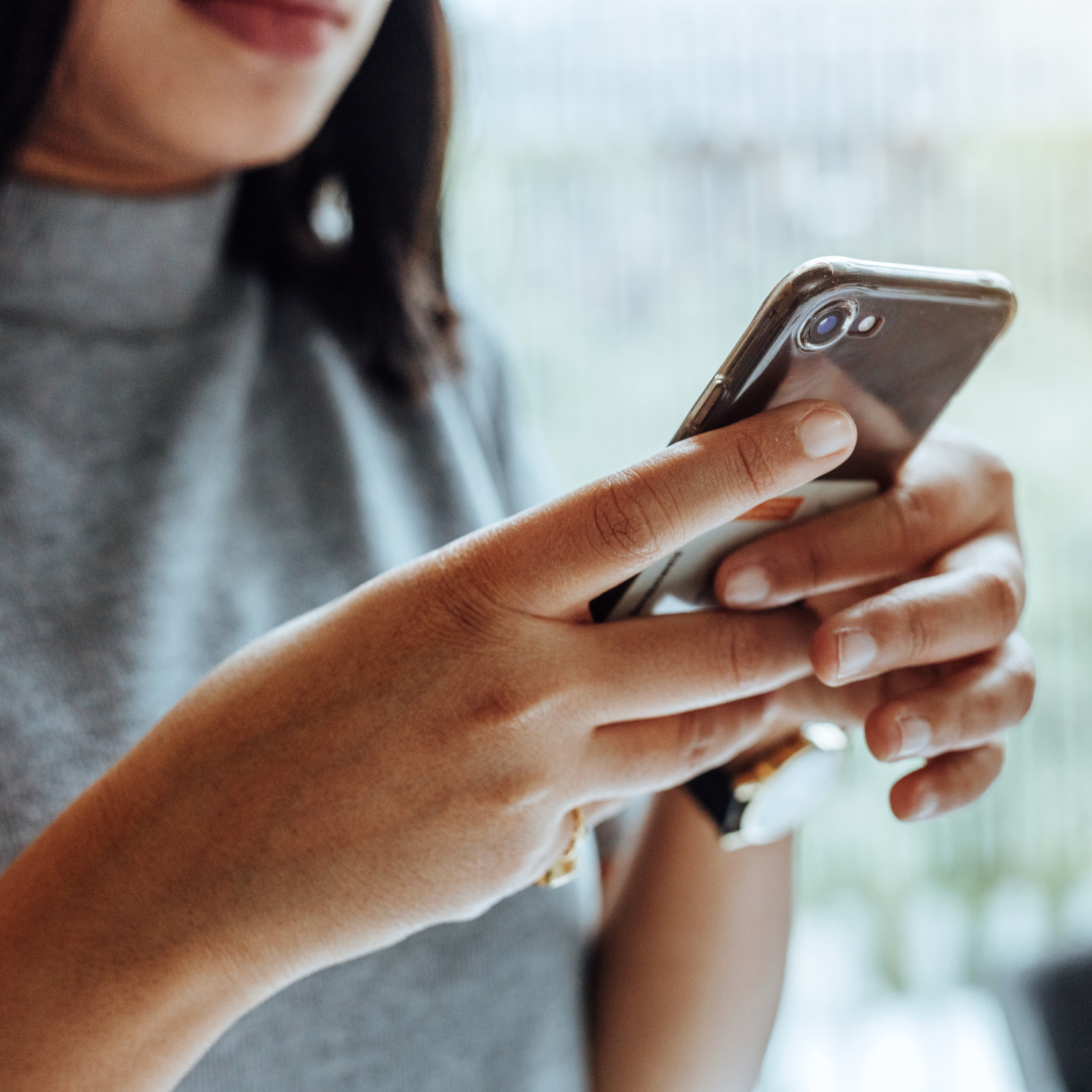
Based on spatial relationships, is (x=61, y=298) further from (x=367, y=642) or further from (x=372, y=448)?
(x=367, y=642)

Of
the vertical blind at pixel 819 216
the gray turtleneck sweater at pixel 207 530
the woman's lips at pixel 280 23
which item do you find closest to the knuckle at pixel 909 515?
the gray turtleneck sweater at pixel 207 530

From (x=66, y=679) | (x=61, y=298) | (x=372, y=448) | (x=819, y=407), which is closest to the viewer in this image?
(x=819, y=407)

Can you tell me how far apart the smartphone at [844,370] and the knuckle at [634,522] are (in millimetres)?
40

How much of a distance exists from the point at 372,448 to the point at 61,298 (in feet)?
0.84

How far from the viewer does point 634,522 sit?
38 centimetres

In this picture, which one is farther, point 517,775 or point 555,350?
point 555,350

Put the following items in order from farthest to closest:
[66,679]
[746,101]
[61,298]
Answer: [746,101] < [61,298] < [66,679]

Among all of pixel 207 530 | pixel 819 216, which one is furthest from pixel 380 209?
pixel 819 216

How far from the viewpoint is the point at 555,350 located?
4.96 feet

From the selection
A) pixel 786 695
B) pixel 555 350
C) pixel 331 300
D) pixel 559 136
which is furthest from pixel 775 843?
pixel 559 136

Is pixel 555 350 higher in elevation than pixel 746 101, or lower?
lower

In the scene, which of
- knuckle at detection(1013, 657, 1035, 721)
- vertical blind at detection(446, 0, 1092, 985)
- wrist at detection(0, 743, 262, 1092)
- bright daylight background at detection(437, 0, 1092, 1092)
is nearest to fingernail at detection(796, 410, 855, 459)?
knuckle at detection(1013, 657, 1035, 721)

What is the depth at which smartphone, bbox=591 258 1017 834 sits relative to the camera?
0.37 meters

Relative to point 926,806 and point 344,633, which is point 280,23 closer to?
point 344,633
